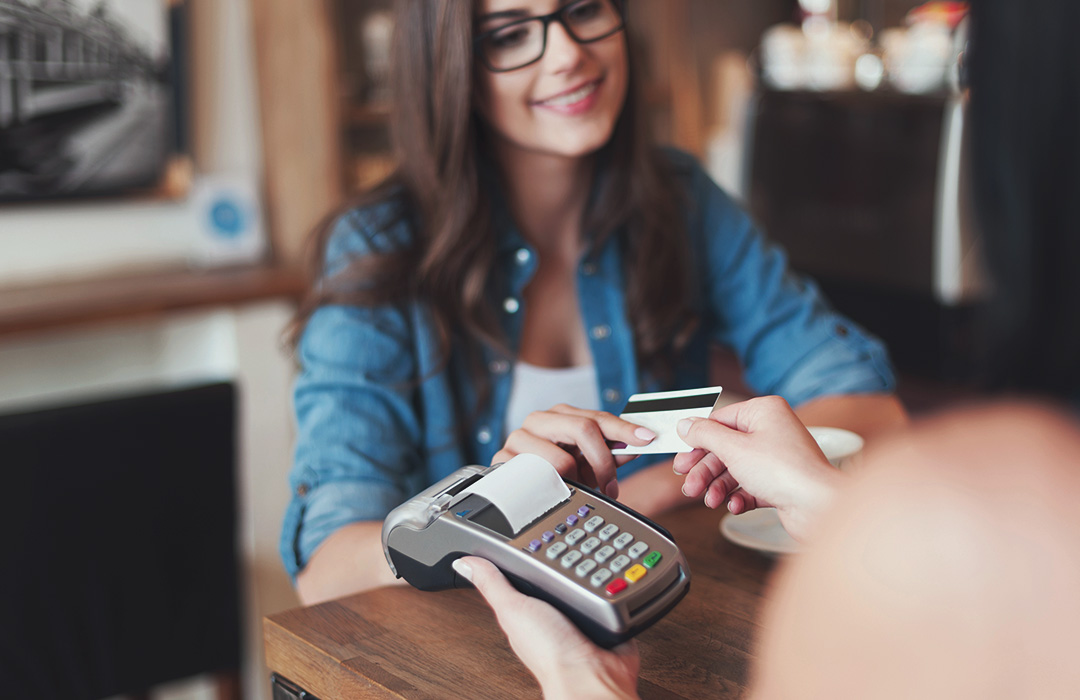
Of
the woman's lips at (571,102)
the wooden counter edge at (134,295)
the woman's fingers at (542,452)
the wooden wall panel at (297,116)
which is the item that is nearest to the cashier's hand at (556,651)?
the woman's fingers at (542,452)

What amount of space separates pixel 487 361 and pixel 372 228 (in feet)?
0.71

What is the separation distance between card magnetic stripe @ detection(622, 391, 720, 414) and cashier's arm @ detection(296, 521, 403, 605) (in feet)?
0.86

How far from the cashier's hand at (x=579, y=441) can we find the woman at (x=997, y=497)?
0.30 meters

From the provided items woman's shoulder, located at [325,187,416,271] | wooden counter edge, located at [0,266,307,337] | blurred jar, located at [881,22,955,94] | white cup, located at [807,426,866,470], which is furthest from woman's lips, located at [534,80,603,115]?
blurred jar, located at [881,22,955,94]

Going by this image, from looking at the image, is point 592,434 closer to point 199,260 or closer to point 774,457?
point 774,457

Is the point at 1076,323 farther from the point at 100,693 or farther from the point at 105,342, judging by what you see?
the point at 105,342

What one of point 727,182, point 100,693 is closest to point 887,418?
point 100,693

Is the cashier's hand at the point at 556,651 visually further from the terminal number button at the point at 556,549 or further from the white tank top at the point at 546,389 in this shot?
the white tank top at the point at 546,389

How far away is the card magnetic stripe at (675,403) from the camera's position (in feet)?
2.23

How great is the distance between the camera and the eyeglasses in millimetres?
1088

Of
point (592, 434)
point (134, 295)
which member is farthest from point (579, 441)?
point (134, 295)

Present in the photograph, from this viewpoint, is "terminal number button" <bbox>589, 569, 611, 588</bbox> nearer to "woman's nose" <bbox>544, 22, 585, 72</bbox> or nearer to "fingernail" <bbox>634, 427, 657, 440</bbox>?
"fingernail" <bbox>634, 427, 657, 440</bbox>

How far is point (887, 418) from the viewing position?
1.10 meters

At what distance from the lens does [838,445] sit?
0.84 meters
